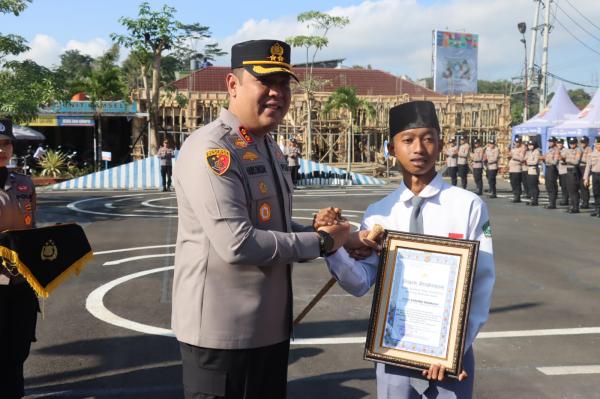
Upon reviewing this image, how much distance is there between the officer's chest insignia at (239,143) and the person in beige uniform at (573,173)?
15.7m

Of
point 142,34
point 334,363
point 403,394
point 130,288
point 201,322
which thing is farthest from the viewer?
point 142,34

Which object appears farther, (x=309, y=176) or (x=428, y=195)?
(x=309, y=176)

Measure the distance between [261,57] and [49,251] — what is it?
238 centimetres

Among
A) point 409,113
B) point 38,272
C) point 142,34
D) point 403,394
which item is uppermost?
point 142,34

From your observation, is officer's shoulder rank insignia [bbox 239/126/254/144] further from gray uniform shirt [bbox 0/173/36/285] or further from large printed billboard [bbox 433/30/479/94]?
large printed billboard [bbox 433/30/479/94]

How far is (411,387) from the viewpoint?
2703 millimetres

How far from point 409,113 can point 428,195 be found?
389 millimetres

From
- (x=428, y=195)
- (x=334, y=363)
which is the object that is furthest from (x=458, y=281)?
(x=334, y=363)

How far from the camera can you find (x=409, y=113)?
2.79 m

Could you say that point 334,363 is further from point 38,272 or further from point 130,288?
point 130,288

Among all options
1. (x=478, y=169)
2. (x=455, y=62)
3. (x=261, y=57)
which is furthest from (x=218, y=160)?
(x=455, y=62)

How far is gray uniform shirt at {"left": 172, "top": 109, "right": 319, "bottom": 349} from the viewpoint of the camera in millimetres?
2320

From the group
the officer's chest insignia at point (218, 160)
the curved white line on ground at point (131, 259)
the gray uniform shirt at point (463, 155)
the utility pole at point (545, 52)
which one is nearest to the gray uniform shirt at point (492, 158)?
the gray uniform shirt at point (463, 155)

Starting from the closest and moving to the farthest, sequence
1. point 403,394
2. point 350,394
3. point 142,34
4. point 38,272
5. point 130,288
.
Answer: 1. point 403,394
2. point 38,272
3. point 350,394
4. point 130,288
5. point 142,34
